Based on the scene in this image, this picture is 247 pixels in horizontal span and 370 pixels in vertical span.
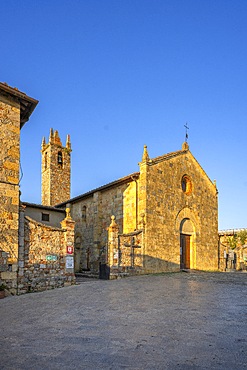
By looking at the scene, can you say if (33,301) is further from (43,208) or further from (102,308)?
(43,208)

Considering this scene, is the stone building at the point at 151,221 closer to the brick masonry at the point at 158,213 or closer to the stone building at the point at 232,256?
the brick masonry at the point at 158,213

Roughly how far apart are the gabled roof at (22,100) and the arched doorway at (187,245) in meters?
11.9

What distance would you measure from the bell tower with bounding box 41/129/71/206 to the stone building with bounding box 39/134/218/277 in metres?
9.11

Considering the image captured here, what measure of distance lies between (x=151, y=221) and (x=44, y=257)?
7.42 m

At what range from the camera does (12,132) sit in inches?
518

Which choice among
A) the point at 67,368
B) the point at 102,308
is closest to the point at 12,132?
the point at 102,308

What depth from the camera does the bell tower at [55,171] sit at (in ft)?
112

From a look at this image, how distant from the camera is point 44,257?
522 inches

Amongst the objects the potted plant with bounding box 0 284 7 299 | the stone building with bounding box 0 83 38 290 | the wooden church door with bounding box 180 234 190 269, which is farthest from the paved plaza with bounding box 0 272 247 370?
the wooden church door with bounding box 180 234 190 269

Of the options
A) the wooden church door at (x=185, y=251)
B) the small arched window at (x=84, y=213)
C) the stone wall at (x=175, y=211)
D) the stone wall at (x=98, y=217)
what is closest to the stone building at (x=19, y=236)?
the stone wall at (x=175, y=211)

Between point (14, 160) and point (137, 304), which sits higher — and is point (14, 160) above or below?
above

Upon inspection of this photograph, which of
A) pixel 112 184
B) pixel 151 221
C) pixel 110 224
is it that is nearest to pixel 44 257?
pixel 110 224

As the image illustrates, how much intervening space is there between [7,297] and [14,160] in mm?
4912

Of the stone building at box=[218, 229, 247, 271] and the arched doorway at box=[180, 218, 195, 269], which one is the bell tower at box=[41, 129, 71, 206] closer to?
the arched doorway at box=[180, 218, 195, 269]
